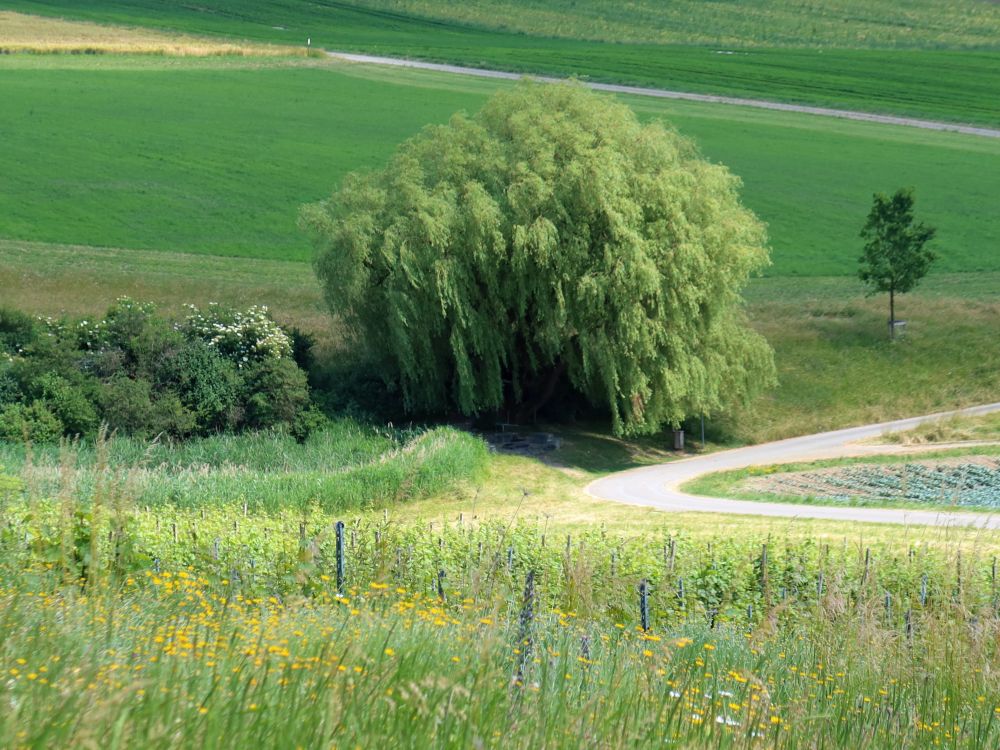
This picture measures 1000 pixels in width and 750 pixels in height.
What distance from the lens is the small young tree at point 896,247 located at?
4522 cm

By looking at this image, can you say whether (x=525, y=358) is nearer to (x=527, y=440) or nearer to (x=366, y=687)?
(x=527, y=440)

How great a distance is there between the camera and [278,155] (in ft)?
229

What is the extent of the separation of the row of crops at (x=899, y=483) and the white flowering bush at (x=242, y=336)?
15.4 metres

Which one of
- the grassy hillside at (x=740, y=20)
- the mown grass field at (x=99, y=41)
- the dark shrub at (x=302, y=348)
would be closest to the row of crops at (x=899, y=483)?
the dark shrub at (x=302, y=348)

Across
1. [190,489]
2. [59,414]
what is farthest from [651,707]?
[59,414]

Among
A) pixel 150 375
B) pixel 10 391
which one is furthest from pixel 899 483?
pixel 10 391

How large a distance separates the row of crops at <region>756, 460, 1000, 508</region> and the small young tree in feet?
45.3

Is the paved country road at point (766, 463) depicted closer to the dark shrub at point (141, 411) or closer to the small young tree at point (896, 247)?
the small young tree at point (896, 247)

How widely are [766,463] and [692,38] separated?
8104 cm

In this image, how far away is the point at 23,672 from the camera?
187 inches

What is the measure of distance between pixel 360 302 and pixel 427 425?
436 centimetres

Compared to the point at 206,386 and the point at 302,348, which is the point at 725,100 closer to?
the point at 302,348

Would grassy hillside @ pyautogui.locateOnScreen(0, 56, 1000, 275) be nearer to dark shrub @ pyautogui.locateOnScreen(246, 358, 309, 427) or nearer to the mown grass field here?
the mown grass field

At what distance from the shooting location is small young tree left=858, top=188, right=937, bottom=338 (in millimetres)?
45219
